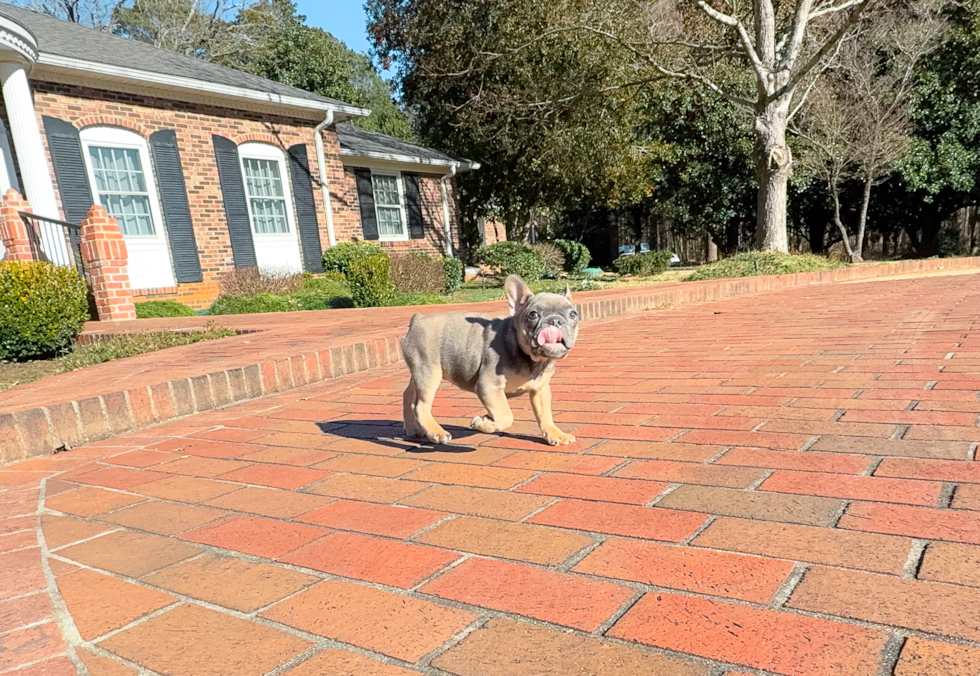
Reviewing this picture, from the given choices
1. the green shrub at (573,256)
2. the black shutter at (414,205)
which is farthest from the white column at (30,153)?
the green shrub at (573,256)

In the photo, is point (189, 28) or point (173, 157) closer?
point (173, 157)

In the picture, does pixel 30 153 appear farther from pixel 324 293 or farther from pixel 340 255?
pixel 340 255

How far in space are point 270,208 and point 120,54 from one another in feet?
12.9

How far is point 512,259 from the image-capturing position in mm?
16172

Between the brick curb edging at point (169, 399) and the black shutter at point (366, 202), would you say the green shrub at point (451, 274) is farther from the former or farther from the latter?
the brick curb edging at point (169, 399)

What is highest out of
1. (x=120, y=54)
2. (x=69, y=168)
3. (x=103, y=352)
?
(x=120, y=54)

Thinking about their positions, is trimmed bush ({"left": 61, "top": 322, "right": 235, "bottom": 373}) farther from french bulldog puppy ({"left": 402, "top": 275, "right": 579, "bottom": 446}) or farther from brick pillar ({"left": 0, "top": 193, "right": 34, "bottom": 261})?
french bulldog puppy ({"left": 402, "top": 275, "right": 579, "bottom": 446})

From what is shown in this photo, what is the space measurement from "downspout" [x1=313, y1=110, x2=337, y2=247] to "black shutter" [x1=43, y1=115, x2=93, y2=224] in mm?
4940

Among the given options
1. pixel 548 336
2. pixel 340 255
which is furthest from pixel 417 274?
pixel 548 336

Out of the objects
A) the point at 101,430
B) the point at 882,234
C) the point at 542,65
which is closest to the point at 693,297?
the point at 101,430

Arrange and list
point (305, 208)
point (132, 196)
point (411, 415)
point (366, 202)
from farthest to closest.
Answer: point (366, 202)
point (305, 208)
point (132, 196)
point (411, 415)

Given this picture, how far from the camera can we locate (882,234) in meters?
24.2

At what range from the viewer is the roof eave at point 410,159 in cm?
1535

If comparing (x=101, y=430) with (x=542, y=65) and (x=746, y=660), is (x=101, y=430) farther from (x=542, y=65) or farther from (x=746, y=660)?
(x=542, y=65)
